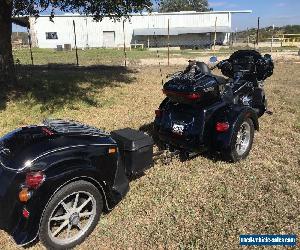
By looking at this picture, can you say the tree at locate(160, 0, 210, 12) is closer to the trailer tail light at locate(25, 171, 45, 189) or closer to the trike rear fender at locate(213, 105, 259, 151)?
the trike rear fender at locate(213, 105, 259, 151)

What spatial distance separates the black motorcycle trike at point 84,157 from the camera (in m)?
3.08

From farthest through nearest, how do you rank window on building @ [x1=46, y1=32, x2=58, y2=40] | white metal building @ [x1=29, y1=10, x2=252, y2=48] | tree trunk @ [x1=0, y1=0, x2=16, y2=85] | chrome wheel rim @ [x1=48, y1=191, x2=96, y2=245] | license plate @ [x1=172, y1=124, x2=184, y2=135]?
window on building @ [x1=46, y1=32, x2=58, y2=40]
white metal building @ [x1=29, y1=10, x2=252, y2=48]
tree trunk @ [x1=0, y1=0, x2=16, y2=85]
license plate @ [x1=172, y1=124, x2=184, y2=135]
chrome wheel rim @ [x1=48, y1=191, x2=96, y2=245]

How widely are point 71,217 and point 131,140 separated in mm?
1134

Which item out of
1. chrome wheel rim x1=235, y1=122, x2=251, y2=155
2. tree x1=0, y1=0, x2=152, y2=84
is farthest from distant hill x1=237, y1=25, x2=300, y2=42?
chrome wheel rim x1=235, y1=122, x2=251, y2=155

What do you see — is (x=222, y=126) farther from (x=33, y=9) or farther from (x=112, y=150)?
(x=33, y=9)

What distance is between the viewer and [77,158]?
3.33 meters

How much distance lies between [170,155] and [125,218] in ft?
4.79

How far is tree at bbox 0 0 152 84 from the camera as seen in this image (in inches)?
378

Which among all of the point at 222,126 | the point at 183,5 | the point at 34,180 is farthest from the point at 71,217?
the point at 183,5

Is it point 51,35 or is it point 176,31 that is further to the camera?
point 51,35

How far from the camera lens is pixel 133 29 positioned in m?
51.4

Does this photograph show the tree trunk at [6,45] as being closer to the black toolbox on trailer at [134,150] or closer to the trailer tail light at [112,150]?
the black toolbox on trailer at [134,150]

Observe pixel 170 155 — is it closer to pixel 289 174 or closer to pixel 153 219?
pixel 153 219

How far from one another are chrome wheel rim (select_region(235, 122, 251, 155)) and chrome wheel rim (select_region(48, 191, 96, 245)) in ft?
8.79
